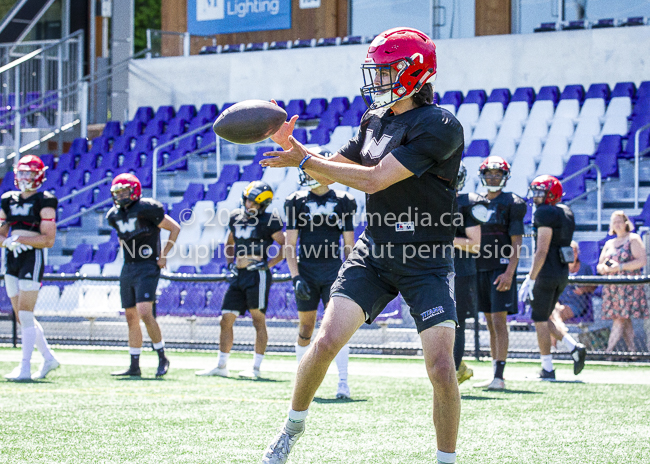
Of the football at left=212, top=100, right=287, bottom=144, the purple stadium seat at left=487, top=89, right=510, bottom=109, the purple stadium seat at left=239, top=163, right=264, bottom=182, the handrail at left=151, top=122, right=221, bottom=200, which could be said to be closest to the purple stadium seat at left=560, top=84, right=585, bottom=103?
the purple stadium seat at left=487, top=89, right=510, bottom=109

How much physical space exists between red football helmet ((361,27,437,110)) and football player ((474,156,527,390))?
3.54 metres

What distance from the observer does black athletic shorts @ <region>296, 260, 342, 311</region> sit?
7.00 m

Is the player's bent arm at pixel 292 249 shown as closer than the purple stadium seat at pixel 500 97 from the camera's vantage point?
Yes

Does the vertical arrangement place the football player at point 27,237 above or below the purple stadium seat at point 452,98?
below

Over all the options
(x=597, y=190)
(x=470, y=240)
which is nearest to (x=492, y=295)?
(x=470, y=240)

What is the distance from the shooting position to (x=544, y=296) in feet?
26.3

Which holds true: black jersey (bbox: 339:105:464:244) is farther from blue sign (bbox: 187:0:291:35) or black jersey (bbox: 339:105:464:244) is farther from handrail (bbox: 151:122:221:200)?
blue sign (bbox: 187:0:291:35)

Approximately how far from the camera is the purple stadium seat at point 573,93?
14.1 metres

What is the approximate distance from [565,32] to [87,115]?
32.1 feet

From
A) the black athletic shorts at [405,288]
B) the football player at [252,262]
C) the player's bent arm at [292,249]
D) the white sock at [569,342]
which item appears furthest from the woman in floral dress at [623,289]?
the black athletic shorts at [405,288]

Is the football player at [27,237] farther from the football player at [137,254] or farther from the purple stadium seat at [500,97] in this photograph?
the purple stadium seat at [500,97]

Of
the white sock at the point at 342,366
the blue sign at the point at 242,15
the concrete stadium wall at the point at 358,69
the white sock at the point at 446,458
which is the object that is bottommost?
the white sock at the point at 342,366

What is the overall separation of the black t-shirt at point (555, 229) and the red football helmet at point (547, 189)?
0.08 metres

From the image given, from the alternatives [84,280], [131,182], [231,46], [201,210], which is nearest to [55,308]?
[84,280]
